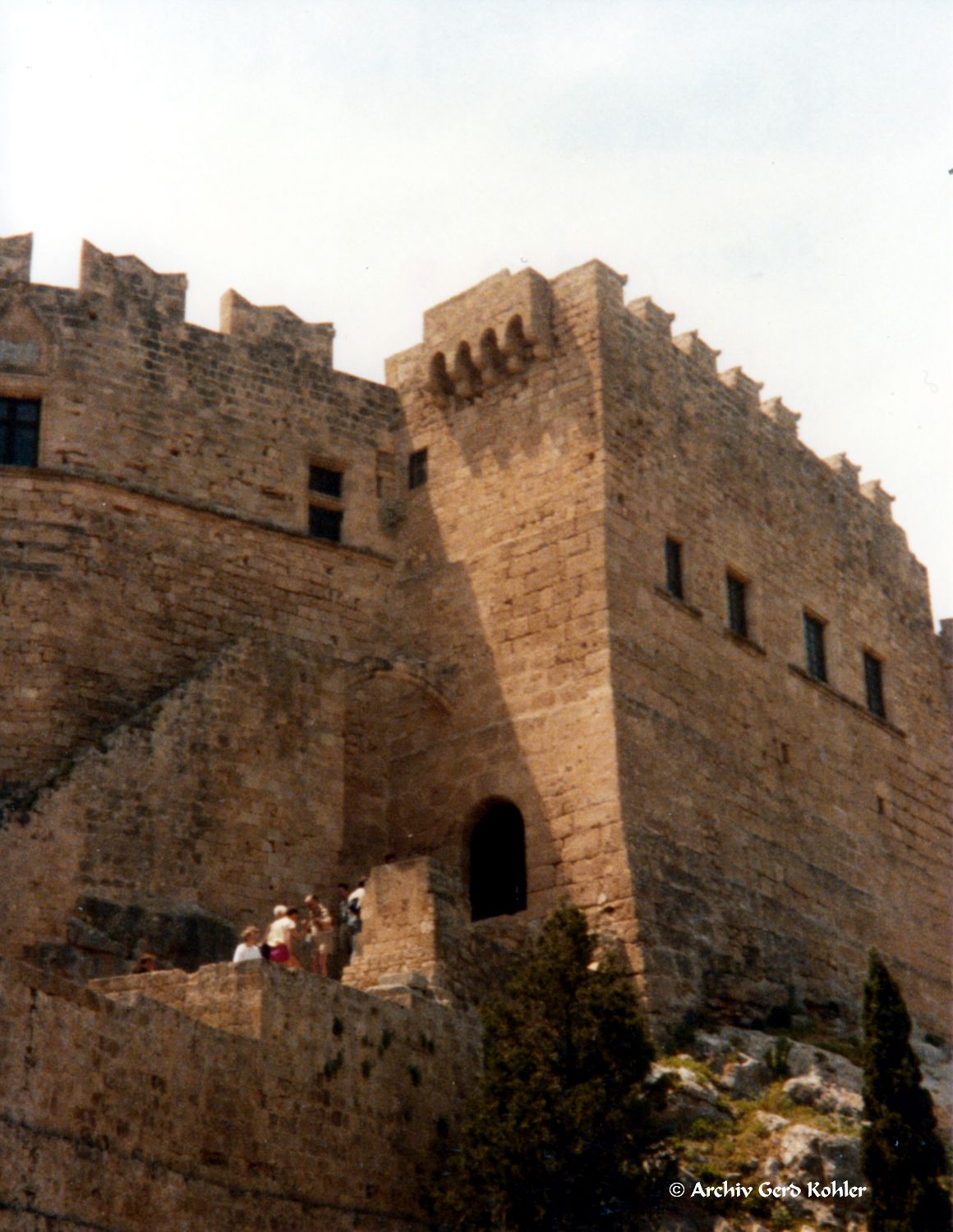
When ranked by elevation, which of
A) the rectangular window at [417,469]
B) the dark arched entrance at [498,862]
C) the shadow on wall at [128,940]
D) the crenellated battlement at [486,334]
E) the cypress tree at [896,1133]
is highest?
the crenellated battlement at [486,334]

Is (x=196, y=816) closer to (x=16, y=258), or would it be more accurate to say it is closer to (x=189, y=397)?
(x=189, y=397)

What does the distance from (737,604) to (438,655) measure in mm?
3545

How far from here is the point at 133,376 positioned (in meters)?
21.7

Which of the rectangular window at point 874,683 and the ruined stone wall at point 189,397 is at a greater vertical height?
the ruined stone wall at point 189,397

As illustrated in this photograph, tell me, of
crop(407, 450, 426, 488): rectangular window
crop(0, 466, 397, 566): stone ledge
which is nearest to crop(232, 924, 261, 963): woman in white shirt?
crop(0, 466, 397, 566): stone ledge

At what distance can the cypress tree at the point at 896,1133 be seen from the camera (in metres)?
14.8

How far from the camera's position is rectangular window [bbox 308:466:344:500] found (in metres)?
22.9

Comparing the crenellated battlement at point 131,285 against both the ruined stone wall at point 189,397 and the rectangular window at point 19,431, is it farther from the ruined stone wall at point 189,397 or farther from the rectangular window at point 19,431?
the rectangular window at point 19,431

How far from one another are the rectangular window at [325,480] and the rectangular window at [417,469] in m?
0.78

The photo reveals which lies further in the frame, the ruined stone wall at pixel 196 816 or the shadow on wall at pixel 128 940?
the ruined stone wall at pixel 196 816

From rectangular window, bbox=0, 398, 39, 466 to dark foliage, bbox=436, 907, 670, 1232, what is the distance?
810cm

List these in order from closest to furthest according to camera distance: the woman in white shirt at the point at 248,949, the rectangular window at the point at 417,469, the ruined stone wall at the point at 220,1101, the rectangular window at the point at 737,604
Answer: the ruined stone wall at the point at 220,1101 < the woman in white shirt at the point at 248,949 < the rectangular window at the point at 737,604 < the rectangular window at the point at 417,469

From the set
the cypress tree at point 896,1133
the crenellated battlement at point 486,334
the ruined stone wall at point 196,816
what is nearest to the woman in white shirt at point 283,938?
the ruined stone wall at point 196,816

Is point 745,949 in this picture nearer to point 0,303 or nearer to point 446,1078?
point 446,1078
